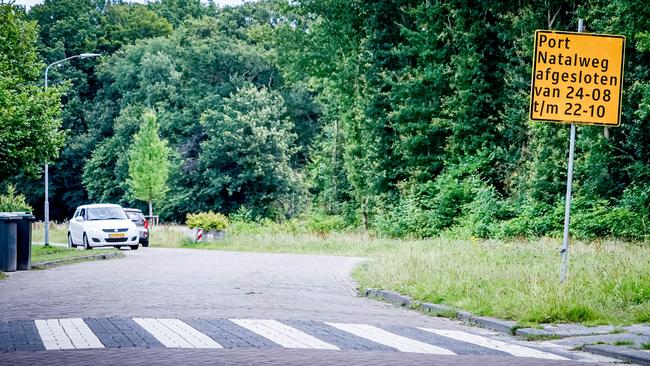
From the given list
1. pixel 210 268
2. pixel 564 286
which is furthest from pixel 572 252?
pixel 210 268

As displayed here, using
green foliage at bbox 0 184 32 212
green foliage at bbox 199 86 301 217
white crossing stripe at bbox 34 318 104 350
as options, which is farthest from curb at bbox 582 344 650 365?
green foliage at bbox 199 86 301 217

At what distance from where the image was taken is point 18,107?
2752 cm

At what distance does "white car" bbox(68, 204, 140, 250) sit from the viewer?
33.8 metres

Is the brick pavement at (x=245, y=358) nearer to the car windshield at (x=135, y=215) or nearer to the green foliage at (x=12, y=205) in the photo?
the car windshield at (x=135, y=215)

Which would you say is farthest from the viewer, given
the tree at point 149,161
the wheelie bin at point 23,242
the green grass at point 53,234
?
the tree at point 149,161

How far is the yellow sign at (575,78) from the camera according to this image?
1436 cm

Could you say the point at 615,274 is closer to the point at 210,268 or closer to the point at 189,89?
the point at 210,268

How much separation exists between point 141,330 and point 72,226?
26.0 m

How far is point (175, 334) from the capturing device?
10633mm

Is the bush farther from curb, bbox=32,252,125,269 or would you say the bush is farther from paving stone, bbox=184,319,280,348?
paving stone, bbox=184,319,280,348

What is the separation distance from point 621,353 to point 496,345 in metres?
1.54

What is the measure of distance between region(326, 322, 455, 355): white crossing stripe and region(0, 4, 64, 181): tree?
17.4 metres

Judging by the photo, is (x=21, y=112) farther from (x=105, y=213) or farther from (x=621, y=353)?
(x=621, y=353)

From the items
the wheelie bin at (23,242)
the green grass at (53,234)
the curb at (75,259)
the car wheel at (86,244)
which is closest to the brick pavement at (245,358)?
the wheelie bin at (23,242)
